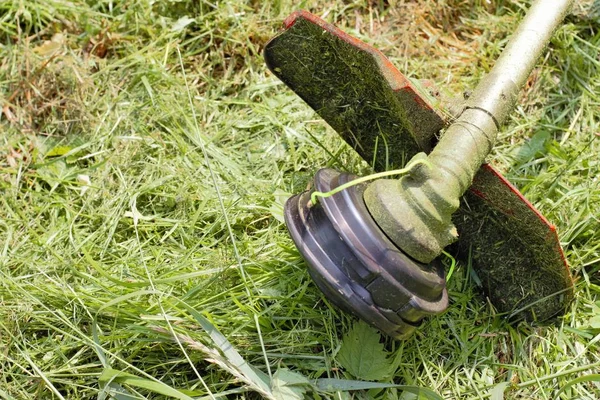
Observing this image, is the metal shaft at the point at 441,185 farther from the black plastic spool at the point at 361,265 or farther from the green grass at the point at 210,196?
the green grass at the point at 210,196

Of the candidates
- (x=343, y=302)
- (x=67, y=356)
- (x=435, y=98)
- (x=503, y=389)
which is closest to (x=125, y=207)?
(x=67, y=356)

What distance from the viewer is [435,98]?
2.24 metres

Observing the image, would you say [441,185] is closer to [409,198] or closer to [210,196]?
[409,198]

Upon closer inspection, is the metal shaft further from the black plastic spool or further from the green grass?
the green grass

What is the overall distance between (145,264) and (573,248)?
5.30ft

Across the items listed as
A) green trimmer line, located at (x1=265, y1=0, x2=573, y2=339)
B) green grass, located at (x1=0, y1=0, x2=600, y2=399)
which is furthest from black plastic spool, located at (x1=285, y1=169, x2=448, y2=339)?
green grass, located at (x1=0, y1=0, x2=600, y2=399)

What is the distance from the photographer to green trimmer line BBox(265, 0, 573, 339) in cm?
196

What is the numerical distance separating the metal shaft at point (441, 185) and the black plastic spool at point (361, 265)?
4cm

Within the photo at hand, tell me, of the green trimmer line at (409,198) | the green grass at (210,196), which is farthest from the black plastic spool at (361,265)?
the green grass at (210,196)

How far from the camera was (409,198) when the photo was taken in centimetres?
197

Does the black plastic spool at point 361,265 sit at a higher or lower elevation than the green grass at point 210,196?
higher

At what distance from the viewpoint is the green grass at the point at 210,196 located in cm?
236

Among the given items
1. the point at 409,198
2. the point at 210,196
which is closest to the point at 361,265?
the point at 409,198

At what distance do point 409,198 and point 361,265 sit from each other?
244mm
